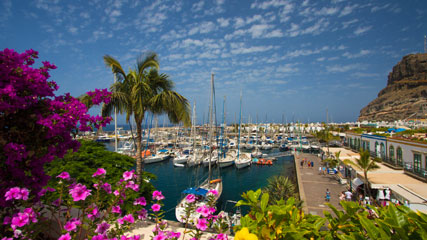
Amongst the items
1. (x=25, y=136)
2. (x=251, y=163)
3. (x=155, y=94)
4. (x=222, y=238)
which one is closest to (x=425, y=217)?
(x=222, y=238)

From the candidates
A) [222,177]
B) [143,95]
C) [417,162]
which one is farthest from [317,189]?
[143,95]

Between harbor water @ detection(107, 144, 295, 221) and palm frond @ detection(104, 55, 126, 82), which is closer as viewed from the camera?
palm frond @ detection(104, 55, 126, 82)

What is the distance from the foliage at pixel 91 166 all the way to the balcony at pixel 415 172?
18575 millimetres

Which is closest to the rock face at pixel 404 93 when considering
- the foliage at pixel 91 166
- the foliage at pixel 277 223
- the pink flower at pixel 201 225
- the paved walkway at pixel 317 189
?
the paved walkway at pixel 317 189

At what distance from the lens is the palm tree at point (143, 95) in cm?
694

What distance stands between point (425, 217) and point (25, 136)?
3.90 metres

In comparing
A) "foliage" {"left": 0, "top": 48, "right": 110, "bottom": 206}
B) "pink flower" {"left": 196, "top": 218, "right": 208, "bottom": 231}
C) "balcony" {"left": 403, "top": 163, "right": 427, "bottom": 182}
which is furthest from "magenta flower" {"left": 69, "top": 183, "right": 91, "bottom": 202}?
"balcony" {"left": 403, "top": 163, "right": 427, "bottom": 182}

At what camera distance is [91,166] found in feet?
25.2

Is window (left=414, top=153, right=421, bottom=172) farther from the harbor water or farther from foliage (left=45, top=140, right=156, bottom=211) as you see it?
foliage (left=45, top=140, right=156, bottom=211)

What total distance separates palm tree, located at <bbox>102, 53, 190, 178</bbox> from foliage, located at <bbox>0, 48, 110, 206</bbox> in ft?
13.5

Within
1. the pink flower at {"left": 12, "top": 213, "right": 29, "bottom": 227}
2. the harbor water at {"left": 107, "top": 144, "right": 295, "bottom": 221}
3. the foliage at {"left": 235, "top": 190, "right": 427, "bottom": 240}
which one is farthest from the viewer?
the harbor water at {"left": 107, "top": 144, "right": 295, "bottom": 221}

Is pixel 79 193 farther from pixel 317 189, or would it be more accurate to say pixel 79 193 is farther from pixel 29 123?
pixel 317 189

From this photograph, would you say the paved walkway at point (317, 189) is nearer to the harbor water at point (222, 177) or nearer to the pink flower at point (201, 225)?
the harbor water at point (222, 177)

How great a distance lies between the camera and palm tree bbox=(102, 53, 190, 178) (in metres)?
6.94
